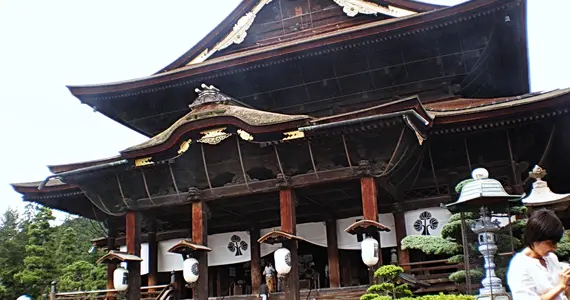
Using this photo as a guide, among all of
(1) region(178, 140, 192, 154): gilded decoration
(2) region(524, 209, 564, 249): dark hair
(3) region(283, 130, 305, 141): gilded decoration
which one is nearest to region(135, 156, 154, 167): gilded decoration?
(1) region(178, 140, 192, 154): gilded decoration

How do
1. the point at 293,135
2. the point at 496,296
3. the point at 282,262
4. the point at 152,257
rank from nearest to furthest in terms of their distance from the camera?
1. the point at 496,296
2. the point at 282,262
3. the point at 293,135
4. the point at 152,257

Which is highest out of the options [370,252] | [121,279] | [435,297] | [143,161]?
[143,161]

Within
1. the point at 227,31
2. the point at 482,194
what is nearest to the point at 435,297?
the point at 482,194

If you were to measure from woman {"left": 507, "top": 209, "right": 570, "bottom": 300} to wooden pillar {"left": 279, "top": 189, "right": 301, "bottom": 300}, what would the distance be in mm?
10119

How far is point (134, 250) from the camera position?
15875 millimetres

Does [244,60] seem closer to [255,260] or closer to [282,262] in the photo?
[255,260]

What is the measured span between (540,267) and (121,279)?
13.1 metres

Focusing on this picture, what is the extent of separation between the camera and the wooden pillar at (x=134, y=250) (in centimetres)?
1560

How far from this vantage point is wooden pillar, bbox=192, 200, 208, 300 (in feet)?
48.1

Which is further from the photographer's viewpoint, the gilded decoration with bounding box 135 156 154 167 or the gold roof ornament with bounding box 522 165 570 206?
the gilded decoration with bounding box 135 156 154 167

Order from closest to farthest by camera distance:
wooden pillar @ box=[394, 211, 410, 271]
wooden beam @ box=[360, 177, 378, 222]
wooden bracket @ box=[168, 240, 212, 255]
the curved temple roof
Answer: the curved temple roof < wooden beam @ box=[360, 177, 378, 222] < wooden bracket @ box=[168, 240, 212, 255] < wooden pillar @ box=[394, 211, 410, 271]

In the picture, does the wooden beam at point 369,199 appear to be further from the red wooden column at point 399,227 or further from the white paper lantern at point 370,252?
the red wooden column at point 399,227

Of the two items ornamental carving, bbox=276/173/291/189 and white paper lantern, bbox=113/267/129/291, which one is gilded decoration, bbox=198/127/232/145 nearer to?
ornamental carving, bbox=276/173/291/189

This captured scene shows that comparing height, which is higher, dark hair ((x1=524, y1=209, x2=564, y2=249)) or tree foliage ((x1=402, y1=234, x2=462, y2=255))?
tree foliage ((x1=402, y1=234, x2=462, y2=255))
